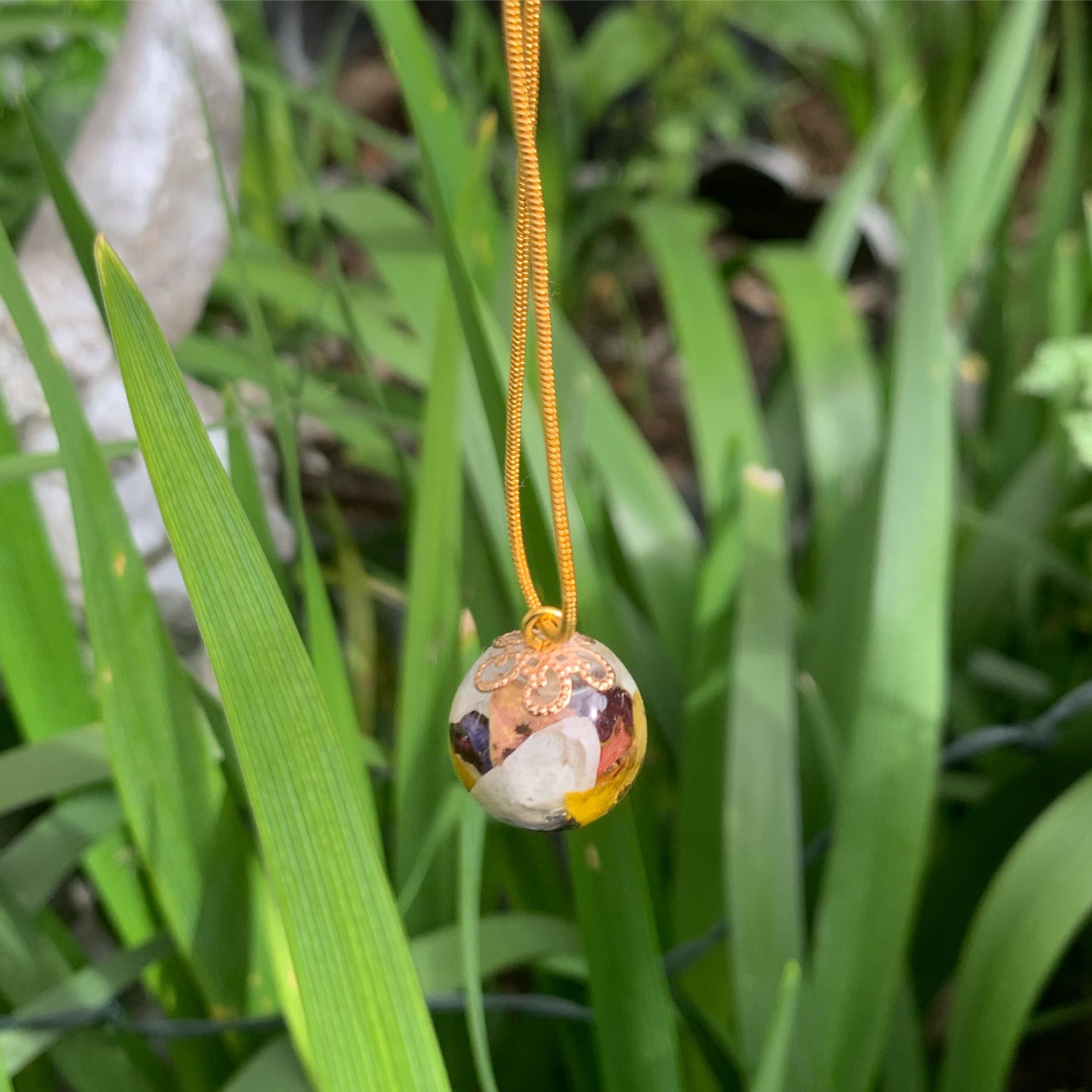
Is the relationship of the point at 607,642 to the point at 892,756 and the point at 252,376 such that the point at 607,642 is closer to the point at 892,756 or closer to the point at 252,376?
the point at 892,756

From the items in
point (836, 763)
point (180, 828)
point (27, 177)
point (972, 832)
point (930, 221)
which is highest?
point (27, 177)

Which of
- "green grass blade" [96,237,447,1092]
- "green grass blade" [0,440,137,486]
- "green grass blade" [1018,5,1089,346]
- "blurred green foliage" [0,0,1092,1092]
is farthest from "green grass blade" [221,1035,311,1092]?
"green grass blade" [1018,5,1089,346]

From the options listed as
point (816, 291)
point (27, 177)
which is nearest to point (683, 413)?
point (816, 291)

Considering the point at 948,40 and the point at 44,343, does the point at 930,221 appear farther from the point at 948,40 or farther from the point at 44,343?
the point at 948,40

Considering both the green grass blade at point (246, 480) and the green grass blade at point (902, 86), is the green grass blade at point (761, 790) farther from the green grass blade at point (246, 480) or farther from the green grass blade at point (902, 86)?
the green grass blade at point (902, 86)

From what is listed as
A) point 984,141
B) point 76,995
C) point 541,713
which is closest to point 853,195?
point 984,141

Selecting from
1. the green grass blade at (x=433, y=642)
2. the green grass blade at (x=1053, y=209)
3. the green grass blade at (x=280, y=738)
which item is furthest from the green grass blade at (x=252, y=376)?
the green grass blade at (x=1053, y=209)

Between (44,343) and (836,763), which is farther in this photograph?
(836,763)
